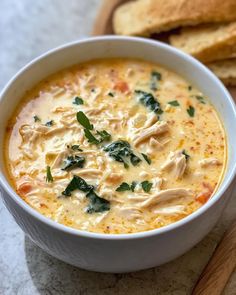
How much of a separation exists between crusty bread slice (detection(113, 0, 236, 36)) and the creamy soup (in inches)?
21.7

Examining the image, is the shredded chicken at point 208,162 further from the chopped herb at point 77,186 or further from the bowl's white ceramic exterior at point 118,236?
the chopped herb at point 77,186

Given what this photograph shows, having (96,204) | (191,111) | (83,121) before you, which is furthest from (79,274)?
(191,111)

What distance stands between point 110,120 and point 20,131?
460mm

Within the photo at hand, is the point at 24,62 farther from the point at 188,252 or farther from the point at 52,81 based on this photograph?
the point at 188,252

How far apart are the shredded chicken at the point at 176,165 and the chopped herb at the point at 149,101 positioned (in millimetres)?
366

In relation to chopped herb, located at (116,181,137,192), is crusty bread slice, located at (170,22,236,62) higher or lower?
lower

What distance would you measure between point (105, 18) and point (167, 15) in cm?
45

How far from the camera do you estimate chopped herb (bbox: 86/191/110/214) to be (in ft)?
8.02

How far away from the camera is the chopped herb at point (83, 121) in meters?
2.79

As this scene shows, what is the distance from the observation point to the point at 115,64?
3234 millimetres

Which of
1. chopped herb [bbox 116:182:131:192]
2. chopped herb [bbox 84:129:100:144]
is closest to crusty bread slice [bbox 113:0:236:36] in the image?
chopped herb [bbox 84:129:100:144]

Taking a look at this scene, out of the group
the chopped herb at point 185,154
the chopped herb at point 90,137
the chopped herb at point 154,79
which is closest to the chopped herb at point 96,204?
the chopped herb at point 90,137

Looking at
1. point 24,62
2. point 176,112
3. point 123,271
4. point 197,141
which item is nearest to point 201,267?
point 123,271

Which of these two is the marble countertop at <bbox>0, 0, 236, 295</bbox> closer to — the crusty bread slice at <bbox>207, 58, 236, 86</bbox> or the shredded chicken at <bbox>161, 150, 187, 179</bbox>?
the shredded chicken at <bbox>161, 150, 187, 179</bbox>
